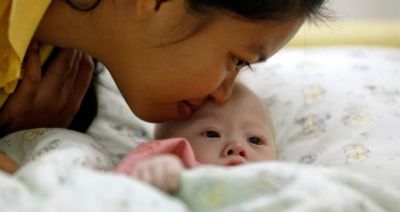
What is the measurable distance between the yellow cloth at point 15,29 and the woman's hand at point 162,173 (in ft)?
1.10

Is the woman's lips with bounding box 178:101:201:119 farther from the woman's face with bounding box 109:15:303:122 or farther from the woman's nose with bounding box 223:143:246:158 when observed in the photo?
the woman's nose with bounding box 223:143:246:158

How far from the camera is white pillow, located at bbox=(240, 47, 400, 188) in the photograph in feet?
3.90

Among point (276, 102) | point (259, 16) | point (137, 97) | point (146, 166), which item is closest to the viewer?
point (146, 166)

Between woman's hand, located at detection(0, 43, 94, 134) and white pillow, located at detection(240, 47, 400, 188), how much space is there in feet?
0.99

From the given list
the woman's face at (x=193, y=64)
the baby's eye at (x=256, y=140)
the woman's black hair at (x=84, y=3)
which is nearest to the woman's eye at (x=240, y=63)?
the woman's face at (x=193, y=64)

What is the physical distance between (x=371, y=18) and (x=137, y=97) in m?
1.64

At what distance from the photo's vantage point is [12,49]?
108 centimetres

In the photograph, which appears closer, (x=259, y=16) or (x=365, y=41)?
(x=259, y=16)

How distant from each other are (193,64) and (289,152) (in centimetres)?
25

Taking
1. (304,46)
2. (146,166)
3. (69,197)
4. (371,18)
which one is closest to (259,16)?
(146,166)

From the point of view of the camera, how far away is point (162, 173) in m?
0.79

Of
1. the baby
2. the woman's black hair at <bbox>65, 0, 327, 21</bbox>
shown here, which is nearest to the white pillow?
the baby

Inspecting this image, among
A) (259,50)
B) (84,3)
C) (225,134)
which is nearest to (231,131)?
(225,134)

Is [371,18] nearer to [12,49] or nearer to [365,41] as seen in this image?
[365,41]
